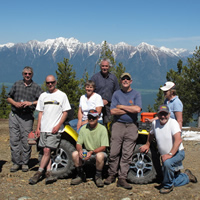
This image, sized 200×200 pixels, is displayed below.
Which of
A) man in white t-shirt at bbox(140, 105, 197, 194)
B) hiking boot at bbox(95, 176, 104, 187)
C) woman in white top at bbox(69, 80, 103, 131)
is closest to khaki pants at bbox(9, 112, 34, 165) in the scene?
woman in white top at bbox(69, 80, 103, 131)

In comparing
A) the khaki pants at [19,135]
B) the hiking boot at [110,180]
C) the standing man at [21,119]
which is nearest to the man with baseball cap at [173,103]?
→ the hiking boot at [110,180]

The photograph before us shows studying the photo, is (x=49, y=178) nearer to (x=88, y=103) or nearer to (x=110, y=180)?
(x=110, y=180)

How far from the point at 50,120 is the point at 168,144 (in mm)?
2365

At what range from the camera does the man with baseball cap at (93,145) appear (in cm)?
520

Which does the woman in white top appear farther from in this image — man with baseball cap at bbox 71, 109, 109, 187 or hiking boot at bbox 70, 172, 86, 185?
hiking boot at bbox 70, 172, 86, 185

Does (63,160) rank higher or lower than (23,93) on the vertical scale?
lower

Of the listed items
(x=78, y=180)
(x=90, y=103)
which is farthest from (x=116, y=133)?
(x=78, y=180)

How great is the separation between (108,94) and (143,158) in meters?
1.78

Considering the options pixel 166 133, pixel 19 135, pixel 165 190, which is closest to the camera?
pixel 165 190

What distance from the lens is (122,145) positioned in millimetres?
5398

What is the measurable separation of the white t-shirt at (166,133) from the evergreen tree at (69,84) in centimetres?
3587

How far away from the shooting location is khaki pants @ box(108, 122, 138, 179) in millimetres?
5266

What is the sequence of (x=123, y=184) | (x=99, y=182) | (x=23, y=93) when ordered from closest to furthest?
(x=123, y=184), (x=99, y=182), (x=23, y=93)

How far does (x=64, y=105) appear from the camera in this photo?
18.3 ft
